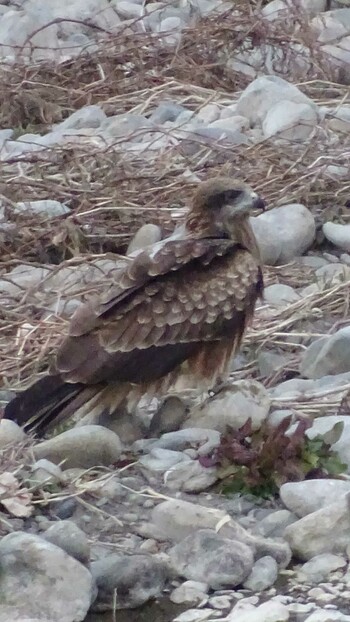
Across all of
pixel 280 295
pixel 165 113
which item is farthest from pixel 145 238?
pixel 165 113

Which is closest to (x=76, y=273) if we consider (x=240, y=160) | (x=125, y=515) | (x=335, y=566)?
(x=240, y=160)

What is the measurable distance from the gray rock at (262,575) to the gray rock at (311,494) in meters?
0.31

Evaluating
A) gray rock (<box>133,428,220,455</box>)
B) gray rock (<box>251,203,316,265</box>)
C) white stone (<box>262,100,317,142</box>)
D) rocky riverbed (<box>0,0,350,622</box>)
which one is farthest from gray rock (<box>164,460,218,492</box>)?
white stone (<box>262,100,317,142</box>)

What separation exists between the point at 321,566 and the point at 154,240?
Answer: 3091 mm

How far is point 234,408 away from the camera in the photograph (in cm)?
540

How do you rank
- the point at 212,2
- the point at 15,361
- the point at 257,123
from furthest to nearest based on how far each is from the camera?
the point at 212,2
the point at 257,123
the point at 15,361

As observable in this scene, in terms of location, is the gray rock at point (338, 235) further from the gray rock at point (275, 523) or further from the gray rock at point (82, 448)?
the gray rock at point (275, 523)

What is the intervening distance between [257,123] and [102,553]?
5105 mm

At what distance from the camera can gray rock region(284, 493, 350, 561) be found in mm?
4527

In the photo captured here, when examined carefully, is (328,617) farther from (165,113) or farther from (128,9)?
(128,9)

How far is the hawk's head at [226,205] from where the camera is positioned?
5.95 m

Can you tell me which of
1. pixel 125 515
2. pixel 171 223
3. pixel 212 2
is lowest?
pixel 212 2

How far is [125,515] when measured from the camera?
4.82m

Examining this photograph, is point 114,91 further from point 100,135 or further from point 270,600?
point 270,600
